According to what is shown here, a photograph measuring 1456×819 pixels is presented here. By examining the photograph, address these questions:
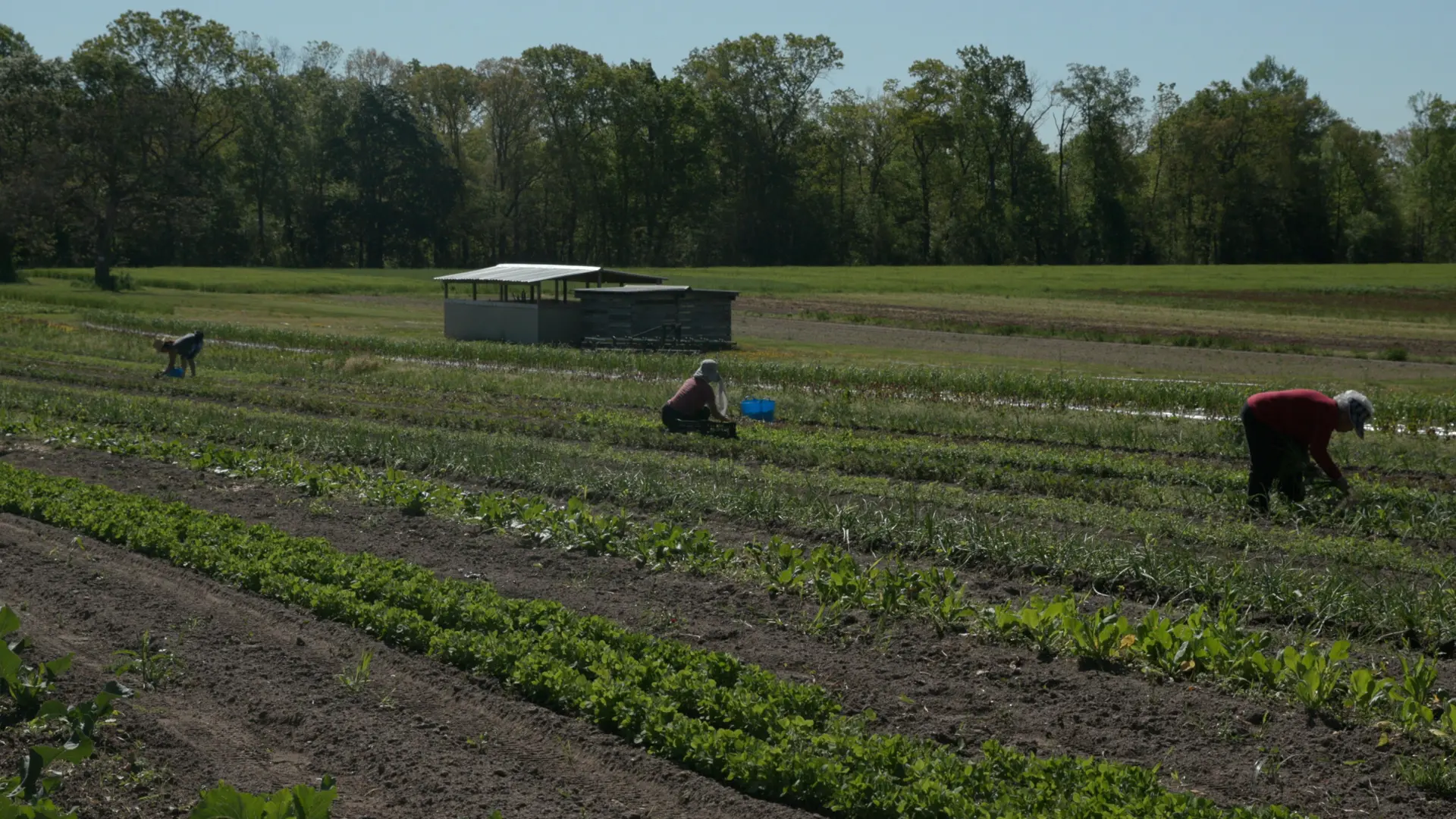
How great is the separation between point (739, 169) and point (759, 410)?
80792mm

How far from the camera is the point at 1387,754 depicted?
6910mm

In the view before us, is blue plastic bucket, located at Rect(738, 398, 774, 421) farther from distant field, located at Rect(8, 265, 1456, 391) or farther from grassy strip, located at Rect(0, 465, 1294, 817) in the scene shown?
distant field, located at Rect(8, 265, 1456, 391)

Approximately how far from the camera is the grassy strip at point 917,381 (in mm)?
23500

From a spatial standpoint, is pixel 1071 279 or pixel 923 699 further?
pixel 1071 279

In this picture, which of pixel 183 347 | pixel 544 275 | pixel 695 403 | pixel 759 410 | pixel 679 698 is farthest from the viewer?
pixel 544 275

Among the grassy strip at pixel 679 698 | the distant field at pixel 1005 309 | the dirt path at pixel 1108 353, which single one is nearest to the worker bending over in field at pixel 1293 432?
the grassy strip at pixel 679 698

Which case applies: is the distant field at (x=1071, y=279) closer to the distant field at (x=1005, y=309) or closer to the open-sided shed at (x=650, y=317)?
the distant field at (x=1005, y=309)

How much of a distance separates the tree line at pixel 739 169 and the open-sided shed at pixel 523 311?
55.0m

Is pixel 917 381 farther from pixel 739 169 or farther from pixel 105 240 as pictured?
pixel 739 169

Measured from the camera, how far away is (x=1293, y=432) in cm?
1252

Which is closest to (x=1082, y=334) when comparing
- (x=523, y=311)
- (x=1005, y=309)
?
(x=1005, y=309)

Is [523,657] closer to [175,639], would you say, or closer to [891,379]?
[175,639]

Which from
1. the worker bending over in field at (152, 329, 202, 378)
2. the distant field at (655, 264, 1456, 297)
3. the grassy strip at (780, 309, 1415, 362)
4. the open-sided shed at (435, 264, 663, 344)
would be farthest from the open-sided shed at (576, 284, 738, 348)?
the distant field at (655, 264, 1456, 297)

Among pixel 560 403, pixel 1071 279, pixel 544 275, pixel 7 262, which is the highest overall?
pixel 7 262
